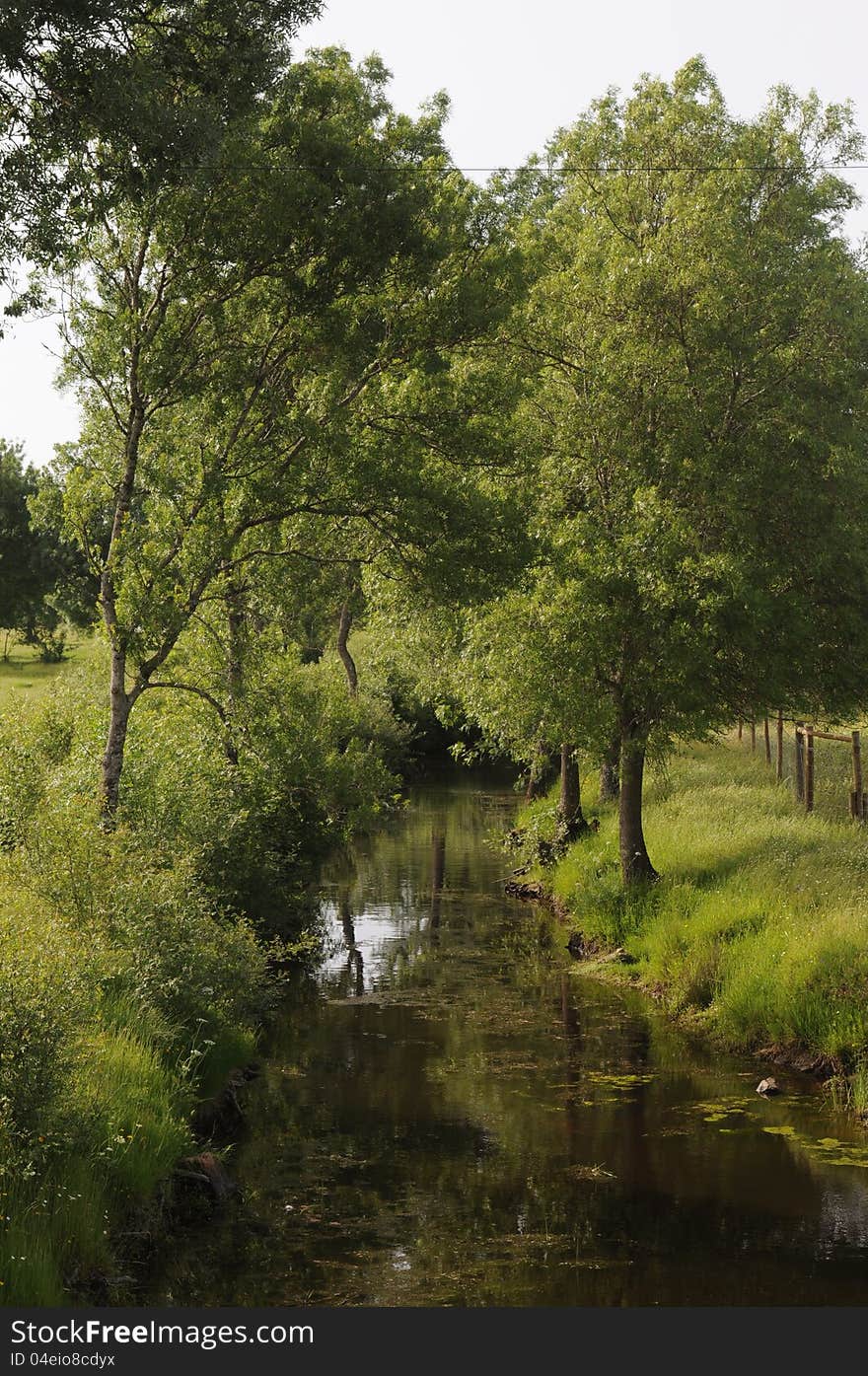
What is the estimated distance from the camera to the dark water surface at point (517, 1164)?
1123 centimetres

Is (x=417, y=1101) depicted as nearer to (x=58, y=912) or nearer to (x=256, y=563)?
(x=58, y=912)

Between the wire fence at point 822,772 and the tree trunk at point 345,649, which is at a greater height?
the tree trunk at point 345,649

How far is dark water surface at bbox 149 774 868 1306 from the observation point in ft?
36.8

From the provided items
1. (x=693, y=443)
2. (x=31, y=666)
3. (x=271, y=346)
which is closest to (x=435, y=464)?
(x=271, y=346)

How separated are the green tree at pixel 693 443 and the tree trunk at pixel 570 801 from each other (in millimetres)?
5509

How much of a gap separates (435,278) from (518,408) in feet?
10.9

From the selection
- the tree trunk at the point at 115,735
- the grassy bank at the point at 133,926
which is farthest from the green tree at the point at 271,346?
the grassy bank at the point at 133,926

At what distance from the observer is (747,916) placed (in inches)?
778

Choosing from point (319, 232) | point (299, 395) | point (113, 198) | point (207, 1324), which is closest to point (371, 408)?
point (299, 395)

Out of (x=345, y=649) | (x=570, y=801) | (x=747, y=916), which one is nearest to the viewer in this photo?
(x=747, y=916)

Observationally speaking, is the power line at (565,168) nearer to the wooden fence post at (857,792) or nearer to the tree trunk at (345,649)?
the wooden fence post at (857,792)

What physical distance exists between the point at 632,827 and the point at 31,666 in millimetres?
60394

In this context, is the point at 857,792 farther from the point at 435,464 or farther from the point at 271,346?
the point at 271,346

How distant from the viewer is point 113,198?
13.7m
